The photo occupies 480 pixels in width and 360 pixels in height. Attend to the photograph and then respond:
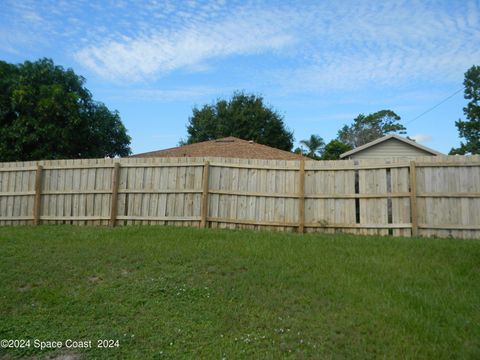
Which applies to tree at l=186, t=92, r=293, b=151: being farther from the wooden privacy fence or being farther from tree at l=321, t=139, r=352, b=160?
the wooden privacy fence

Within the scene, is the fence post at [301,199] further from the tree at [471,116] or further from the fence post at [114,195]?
the tree at [471,116]

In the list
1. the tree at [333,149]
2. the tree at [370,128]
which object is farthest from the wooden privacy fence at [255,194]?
the tree at [370,128]

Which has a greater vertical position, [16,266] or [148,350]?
[16,266]

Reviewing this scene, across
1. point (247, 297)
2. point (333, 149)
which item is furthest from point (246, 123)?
point (247, 297)

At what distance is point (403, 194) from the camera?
28.5 ft

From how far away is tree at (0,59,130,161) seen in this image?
15.1 meters

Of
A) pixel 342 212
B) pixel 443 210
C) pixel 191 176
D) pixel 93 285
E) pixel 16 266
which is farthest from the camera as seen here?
pixel 191 176

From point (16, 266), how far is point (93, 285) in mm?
1801

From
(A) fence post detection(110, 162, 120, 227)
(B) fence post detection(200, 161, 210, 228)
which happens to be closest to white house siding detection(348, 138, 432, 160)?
(B) fence post detection(200, 161, 210, 228)

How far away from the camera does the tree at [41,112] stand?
593 inches

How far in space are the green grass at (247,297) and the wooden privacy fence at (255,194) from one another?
91 centimetres

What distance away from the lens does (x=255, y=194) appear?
31.4 feet

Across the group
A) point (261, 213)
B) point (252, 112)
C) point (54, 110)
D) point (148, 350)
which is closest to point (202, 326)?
point (148, 350)

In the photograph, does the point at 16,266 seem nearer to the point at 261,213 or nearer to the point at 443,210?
the point at 261,213
